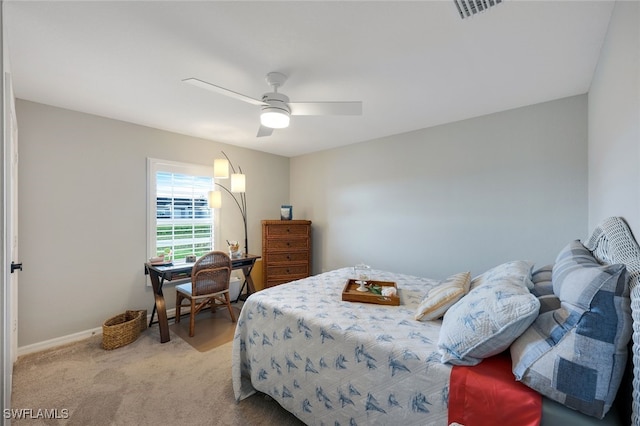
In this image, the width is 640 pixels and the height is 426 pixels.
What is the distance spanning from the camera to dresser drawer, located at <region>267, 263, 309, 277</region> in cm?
411

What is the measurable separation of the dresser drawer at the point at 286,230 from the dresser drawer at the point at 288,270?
50cm

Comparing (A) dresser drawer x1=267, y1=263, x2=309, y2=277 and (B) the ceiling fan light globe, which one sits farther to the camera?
(A) dresser drawer x1=267, y1=263, x2=309, y2=277

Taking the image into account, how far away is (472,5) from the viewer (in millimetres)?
1358

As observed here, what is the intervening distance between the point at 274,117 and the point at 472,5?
1358mm

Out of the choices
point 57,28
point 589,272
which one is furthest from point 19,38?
point 589,272

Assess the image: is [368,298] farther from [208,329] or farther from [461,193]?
[208,329]

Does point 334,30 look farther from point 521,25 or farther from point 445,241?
point 445,241

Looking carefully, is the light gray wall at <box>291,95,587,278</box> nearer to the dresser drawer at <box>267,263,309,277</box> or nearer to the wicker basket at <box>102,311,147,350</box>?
the dresser drawer at <box>267,263,309,277</box>

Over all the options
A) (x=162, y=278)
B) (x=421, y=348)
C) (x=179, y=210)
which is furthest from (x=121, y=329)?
(x=421, y=348)

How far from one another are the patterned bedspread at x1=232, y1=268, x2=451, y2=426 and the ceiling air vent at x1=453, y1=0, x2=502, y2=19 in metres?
1.72

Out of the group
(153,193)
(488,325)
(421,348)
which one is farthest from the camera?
(153,193)

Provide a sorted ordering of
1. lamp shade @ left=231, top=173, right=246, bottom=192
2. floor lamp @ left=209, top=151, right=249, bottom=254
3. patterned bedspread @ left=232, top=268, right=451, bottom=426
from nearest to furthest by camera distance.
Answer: patterned bedspread @ left=232, top=268, right=451, bottom=426 < floor lamp @ left=209, top=151, right=249, bottom=254 < lamp shade @ left=231, top=173, right=246, bottom=192

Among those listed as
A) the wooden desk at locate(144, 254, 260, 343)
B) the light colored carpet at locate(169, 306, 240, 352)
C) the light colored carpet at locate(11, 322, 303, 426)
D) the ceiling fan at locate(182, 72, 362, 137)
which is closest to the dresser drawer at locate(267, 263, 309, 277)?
the light colored carpet at locate(169, 306, 240, 352)

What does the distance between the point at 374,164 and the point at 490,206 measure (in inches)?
61.3
